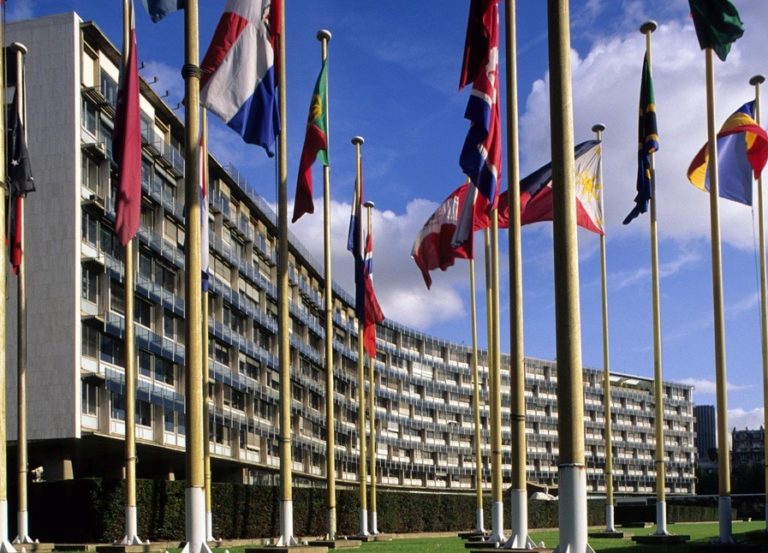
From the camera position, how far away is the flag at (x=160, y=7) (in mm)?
19055

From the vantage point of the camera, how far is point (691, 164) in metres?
29.5

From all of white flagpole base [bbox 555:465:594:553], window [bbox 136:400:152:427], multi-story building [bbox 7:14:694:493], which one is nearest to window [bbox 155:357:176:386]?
multi-story building [bbox 7:14:694:493]

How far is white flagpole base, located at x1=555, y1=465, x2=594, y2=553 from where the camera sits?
11734 millimetres

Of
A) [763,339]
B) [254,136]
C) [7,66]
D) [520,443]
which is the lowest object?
[520,443]

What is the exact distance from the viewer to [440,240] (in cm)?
3070

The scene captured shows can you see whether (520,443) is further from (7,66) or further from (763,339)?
(7,66)

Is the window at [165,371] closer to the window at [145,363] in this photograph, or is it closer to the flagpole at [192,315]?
the window at [145,363]

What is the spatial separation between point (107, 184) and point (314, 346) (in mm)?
53186

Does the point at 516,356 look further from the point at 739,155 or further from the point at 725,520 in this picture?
the point at 739,155

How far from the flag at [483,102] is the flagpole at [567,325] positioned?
6991mm

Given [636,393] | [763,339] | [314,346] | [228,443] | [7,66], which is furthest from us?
[636,393]

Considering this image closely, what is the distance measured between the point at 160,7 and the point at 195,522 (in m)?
8.51

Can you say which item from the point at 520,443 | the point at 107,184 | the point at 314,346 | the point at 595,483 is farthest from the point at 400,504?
the point at 595,483

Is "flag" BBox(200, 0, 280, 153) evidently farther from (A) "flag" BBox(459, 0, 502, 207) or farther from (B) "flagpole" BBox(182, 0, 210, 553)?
(A) "flag" BBox(459, 0, 502, 207)
